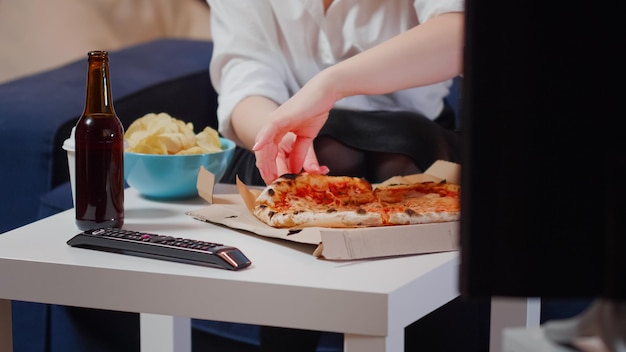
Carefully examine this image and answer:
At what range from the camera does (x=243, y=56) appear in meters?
1.73

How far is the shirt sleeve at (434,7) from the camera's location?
1.50 m

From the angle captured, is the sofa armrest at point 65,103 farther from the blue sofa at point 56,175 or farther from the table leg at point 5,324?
the table leg at point 5,324

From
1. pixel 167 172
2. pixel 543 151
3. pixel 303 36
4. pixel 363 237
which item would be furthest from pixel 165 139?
pixel 543 151

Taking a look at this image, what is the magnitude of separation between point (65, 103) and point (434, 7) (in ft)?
2.59

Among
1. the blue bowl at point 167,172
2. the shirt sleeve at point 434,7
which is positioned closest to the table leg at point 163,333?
the blue bowl at point 167,172

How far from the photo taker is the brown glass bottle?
1126mm

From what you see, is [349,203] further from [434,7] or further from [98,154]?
[434,7]

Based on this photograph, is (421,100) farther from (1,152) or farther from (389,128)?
(1,152)

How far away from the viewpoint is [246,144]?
163cm

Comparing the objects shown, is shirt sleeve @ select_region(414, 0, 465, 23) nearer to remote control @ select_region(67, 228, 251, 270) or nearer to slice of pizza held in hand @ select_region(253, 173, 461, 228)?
slice of pizza held in hand @ select_region(253, 173, 461, 228)

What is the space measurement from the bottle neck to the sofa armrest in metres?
0.66

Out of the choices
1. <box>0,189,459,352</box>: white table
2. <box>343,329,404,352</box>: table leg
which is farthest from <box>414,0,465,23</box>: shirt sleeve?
<box>343,329,404,352</box>: table leg

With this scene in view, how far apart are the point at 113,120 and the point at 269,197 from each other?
0.22 meters

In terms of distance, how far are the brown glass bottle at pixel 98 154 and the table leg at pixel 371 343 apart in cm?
40
